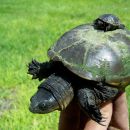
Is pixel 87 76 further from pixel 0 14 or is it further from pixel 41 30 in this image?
pixel 0 14

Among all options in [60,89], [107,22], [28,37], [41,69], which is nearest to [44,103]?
[60,89]

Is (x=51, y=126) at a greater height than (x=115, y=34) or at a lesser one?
lesser

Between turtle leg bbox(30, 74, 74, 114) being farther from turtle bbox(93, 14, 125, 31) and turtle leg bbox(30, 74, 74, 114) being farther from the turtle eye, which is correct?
turtle bbox(93, 14, 125, 31)

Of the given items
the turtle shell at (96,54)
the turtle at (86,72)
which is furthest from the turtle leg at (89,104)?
the turtle shell at (96,54)

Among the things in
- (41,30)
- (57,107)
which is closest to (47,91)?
(57,107)

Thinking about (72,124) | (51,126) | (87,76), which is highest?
(87,76)

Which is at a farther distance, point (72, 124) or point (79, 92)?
point (72, 124)

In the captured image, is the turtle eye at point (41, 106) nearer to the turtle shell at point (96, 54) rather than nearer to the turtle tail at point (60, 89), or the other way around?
the turtle tail at point (60, 89)

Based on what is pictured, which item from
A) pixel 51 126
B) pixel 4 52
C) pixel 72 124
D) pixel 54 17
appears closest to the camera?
pixel 72 124
